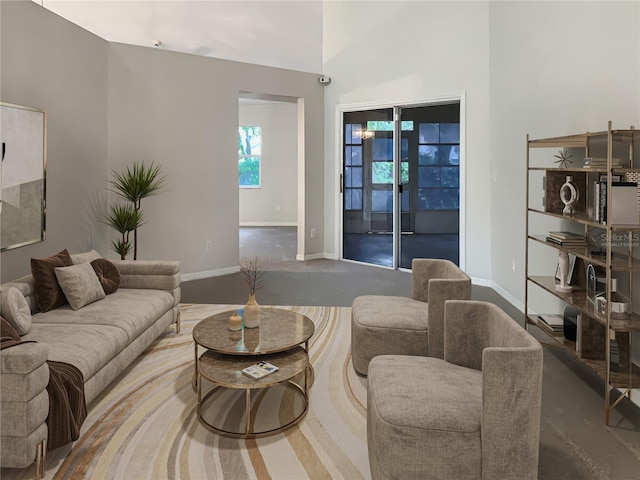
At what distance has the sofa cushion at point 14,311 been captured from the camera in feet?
8.95

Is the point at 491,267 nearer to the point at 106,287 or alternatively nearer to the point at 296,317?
the point at 296,317

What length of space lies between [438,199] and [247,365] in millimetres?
4608

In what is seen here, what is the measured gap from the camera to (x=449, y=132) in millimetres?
6453

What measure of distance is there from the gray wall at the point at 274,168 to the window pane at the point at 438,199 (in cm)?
589

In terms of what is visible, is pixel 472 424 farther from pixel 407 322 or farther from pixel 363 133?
pixel 363 133

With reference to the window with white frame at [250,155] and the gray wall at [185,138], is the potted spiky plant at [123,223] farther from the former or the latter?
the window with white frame at [250,155]

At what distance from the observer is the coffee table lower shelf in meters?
2.49

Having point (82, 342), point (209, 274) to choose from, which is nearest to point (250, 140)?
point (209, 274)

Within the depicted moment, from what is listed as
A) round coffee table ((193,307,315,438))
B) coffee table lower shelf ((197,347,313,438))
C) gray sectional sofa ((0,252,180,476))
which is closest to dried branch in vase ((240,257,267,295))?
gray sectional sofa ((0,252,180,476))

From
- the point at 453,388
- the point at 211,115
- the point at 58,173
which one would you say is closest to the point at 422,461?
the point at 453,388

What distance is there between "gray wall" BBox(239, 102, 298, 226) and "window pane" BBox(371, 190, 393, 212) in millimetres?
5245

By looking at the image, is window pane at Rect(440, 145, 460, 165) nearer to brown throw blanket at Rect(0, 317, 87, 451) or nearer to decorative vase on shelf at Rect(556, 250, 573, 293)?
decorative vase on shelf at Rect(556, 250, 573, 293)

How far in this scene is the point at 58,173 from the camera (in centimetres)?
470

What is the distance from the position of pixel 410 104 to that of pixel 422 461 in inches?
220
